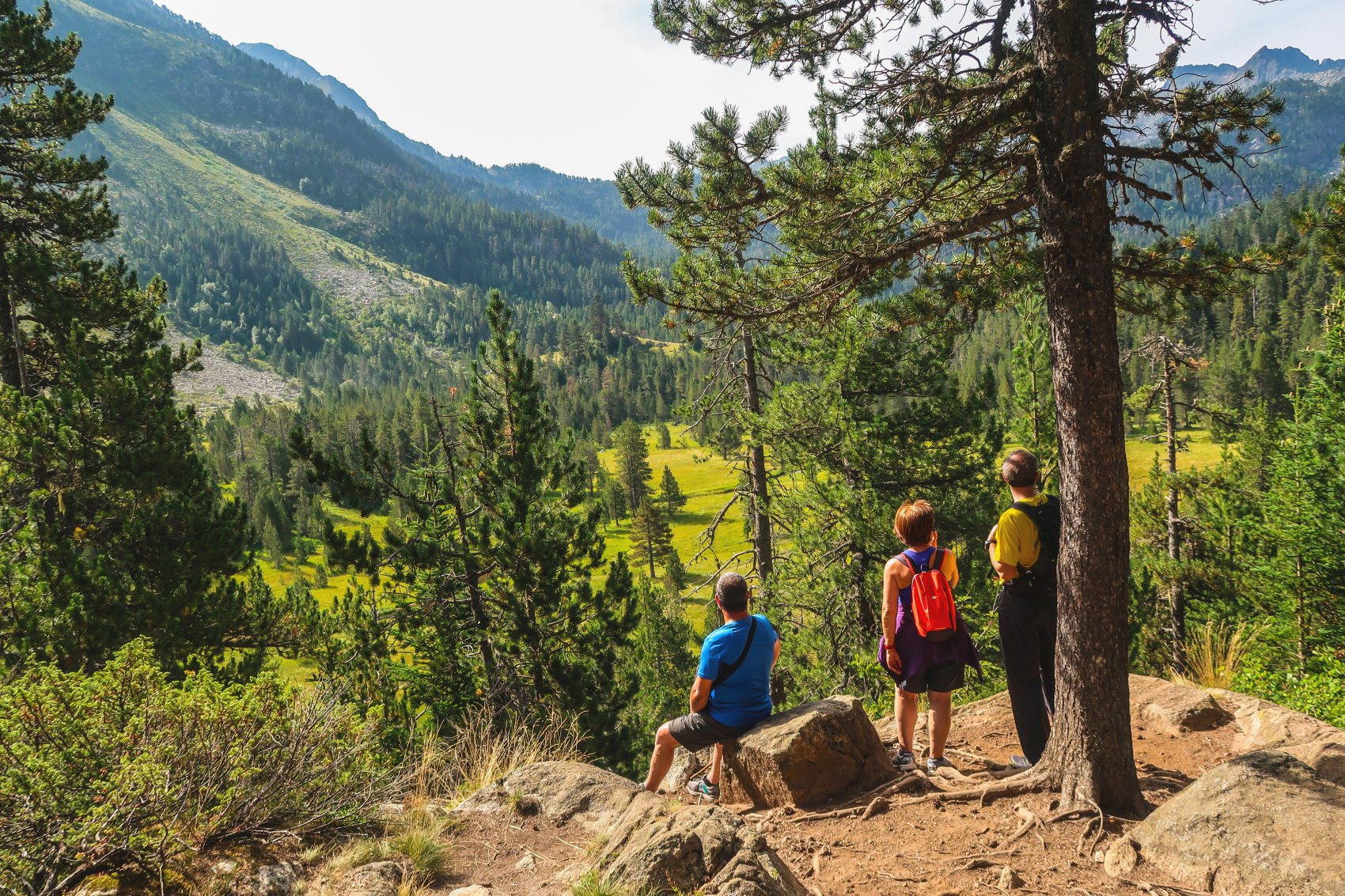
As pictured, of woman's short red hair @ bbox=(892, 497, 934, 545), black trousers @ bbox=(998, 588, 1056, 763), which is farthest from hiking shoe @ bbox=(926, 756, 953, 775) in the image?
woman's short red hair @ bbox=(892, 497, 934, 545)

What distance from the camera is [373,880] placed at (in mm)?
3854

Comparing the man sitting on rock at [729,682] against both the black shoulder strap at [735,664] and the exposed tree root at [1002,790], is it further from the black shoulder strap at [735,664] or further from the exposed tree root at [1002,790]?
the exposed tree root at [1002,790]

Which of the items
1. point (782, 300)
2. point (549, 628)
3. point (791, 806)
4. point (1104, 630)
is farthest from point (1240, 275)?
point (549, 628)

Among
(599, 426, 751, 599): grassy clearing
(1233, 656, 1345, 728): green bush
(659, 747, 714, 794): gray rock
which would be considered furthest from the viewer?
(599, 426, 751, 599): grassy clearing

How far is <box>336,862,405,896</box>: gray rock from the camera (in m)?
3.73

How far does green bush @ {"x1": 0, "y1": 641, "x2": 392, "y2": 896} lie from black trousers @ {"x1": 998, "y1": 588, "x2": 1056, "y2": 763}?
4.70 meters

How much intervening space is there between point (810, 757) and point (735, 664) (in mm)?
886

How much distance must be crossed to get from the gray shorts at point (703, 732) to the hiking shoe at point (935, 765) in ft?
4.73

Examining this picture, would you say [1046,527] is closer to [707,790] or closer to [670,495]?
[707,790]

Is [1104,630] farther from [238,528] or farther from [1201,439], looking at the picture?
[1201,439]

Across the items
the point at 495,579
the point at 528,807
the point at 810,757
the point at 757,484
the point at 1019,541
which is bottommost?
the point at 495,579

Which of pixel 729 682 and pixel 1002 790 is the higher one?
pixel 729 682

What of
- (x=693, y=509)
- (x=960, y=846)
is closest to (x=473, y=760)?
(x=960, y=846)

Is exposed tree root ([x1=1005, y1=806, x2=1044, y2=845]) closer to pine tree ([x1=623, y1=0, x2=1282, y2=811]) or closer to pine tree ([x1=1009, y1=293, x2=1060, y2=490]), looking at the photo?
pine tree ([x1=623, y1=0, x2=1282, y2=811])
